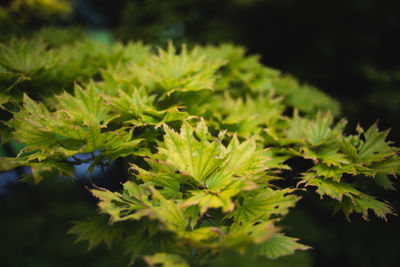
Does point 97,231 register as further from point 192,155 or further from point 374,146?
point 374,146

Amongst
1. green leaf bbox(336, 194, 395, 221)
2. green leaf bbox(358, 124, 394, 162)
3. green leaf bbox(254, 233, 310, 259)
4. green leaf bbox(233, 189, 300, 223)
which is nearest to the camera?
green leaf bbox(254, 233, 310, 259)

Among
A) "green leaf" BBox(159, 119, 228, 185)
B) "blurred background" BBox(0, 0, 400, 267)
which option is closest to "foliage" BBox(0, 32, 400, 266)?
"green leaf" BBox(159, 119, 228, 185)

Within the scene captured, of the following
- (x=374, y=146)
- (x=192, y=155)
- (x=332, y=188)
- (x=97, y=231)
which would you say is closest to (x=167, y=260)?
(x=192, y=155)

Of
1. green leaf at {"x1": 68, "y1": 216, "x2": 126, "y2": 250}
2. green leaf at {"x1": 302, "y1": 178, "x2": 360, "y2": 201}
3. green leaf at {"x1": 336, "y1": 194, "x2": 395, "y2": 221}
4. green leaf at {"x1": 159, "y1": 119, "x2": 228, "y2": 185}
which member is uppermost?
green leaf at {"x1": 159, "y1": 119, "x2": 228, "y2": 185}

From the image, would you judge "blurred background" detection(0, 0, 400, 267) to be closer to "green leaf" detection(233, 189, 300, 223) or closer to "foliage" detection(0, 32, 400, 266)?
"foliage" detection(0, 32, 400, 266)

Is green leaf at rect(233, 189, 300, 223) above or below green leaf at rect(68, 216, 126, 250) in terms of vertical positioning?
above

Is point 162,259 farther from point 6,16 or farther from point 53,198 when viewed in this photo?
point 53,198

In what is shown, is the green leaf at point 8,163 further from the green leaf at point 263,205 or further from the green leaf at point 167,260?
the green leaf at point 263,205
